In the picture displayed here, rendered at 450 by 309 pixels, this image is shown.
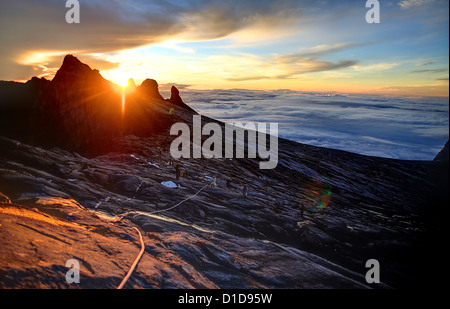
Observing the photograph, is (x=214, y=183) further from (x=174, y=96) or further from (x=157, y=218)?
(x=174, y=96)

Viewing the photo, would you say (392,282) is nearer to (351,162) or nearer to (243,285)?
(243,285)

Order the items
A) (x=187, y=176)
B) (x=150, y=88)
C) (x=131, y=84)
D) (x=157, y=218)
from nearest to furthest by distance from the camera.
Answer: (x=157, y=218)
(x=187, y=176)
(x=131, y=84)
(x=150, y=88)

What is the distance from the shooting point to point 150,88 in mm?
76125

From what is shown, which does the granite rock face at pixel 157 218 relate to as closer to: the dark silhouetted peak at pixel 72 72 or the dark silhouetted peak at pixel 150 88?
the dark silhouetted peak at pixel 72 72

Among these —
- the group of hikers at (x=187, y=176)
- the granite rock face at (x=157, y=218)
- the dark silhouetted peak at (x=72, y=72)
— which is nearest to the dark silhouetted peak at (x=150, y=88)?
the granite rock face at (x=157, y=218)

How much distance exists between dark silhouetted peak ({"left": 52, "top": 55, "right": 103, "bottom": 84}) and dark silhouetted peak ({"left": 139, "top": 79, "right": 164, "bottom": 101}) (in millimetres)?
42404

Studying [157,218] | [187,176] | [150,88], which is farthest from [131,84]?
[157,218]

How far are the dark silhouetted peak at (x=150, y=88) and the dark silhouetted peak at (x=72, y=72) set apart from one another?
42404 mm

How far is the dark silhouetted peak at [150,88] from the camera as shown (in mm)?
74787

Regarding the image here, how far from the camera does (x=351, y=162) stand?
78625 mm

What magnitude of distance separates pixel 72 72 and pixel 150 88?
153ft

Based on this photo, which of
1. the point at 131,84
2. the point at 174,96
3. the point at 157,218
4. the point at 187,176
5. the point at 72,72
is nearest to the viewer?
the point at 157,218

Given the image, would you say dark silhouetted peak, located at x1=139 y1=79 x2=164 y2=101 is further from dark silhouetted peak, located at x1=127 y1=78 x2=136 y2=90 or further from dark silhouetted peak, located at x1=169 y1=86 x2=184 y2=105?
dark silhouetted peak, located at x1=127 y1=78 x2=136 y2=90
